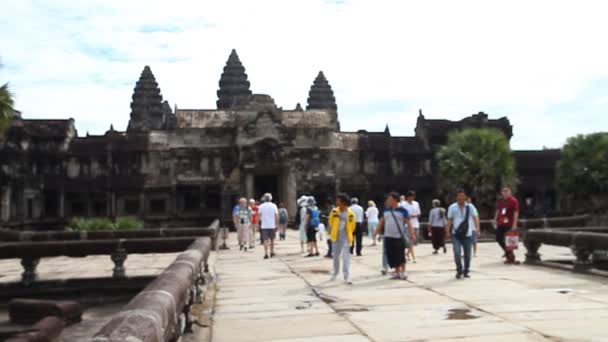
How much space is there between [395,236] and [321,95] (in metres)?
73.3

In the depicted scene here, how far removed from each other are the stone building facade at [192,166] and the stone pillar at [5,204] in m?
0.07

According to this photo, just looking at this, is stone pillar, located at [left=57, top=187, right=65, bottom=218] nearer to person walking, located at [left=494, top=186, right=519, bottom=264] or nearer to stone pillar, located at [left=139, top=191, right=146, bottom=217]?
stone pillar, located at [left=139, top=191, right=146, bottom=217]

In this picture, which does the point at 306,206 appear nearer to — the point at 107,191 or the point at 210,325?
the point at 210,325

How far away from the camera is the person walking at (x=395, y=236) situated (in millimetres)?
13352

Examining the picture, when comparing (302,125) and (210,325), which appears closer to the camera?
(210,325)

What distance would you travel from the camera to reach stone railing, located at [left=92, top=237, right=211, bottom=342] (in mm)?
4387

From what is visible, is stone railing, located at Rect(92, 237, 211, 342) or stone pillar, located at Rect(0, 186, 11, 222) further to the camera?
stone pillar, located at Rect(0, 186, 11, 222)

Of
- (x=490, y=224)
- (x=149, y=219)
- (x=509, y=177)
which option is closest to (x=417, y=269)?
(x=490, y=224)

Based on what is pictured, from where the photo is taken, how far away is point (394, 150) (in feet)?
170

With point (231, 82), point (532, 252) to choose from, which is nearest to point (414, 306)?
point (532, 252)

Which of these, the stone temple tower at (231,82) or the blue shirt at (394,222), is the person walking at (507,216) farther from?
the stone temple tower at (231,82)

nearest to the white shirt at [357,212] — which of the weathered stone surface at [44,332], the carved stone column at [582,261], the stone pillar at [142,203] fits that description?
the carved stone column at [582,261]

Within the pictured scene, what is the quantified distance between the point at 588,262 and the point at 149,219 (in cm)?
3609

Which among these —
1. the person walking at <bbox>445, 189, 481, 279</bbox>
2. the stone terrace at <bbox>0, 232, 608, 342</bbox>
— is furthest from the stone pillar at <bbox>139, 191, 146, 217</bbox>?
the person walking at <bbox>445, 189, 481, 279</bbox>
